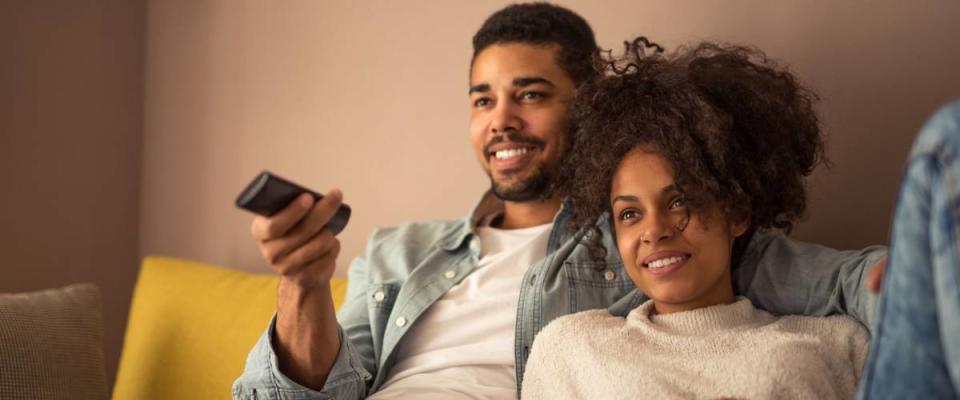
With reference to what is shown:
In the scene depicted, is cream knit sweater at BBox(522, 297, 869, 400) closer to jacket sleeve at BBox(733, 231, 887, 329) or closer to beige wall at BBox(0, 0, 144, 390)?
jacket sleeve at BBox(733, 231, 887, 329)

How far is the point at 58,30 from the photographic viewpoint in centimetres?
255

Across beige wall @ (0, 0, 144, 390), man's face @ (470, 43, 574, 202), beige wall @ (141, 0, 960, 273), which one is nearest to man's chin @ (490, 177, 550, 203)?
man's face @ (470, 43, 574, 202)

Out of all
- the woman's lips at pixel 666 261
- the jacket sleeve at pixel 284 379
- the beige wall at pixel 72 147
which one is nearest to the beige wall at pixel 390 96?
the beige wall at pixel 72 147

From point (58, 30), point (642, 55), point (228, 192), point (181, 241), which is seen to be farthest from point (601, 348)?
point (58, 30)

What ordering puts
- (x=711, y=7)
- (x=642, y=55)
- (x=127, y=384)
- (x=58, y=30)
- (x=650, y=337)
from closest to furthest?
(x=650, y=337), (x=642, y=55), (x=711, y=7), (x=127, y=384), (x=58, y=30)

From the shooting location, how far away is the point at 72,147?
103 inches

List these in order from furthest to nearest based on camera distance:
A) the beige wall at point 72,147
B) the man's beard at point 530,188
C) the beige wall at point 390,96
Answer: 1. the beige wall at point 72,147
2. the man's beard at point 530,188
3. the beige wall at point 390,96

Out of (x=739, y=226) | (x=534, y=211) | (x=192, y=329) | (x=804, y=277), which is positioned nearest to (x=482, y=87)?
(x=534, y=211)

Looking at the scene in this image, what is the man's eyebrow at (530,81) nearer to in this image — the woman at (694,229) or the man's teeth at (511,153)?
the man's teeth at (511,153)

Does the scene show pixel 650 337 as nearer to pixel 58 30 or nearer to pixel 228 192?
pixel 228 192

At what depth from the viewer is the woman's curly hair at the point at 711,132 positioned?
1.35m

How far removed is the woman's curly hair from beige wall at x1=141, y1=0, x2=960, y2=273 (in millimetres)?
134

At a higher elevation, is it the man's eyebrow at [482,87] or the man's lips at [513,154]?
the man's eyebrow at [482,87]

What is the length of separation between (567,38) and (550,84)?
10cm
